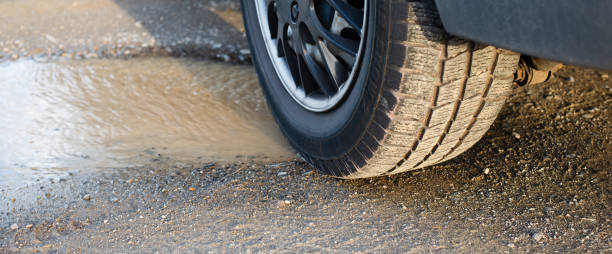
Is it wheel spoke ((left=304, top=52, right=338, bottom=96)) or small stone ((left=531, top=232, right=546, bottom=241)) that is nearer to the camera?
small stone ((left=531, top=232, right=546, bottom=241))

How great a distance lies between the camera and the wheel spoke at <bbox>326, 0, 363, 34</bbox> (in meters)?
1.48

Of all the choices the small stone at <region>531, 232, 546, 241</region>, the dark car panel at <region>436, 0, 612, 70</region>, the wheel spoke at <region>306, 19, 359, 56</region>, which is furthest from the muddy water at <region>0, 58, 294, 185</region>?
the dark car panel at <region>436, 0, 612, 70</region>

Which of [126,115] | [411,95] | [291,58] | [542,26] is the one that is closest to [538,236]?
[411,95]

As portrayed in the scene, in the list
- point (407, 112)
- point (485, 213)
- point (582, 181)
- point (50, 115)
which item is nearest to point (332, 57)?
point (407, 112)

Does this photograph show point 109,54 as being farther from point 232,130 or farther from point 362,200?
point 362,200

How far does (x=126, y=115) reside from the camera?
244cm

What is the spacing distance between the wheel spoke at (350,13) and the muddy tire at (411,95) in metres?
0.12

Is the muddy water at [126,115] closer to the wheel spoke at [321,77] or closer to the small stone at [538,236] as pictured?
the wheel spoke at [321,77]

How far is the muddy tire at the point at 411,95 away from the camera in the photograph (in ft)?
4.06

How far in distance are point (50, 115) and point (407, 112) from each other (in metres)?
1.91

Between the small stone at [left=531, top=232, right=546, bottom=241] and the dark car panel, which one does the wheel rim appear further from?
the small stone at [left=531, top=232, right=546, bottom=241]

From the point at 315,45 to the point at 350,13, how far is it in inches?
13.0

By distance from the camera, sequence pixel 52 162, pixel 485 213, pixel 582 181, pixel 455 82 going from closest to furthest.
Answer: pixel 455 82, pixel 485 213, pixel 582 181, pixel 52 162

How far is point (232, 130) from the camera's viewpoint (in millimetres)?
2295
